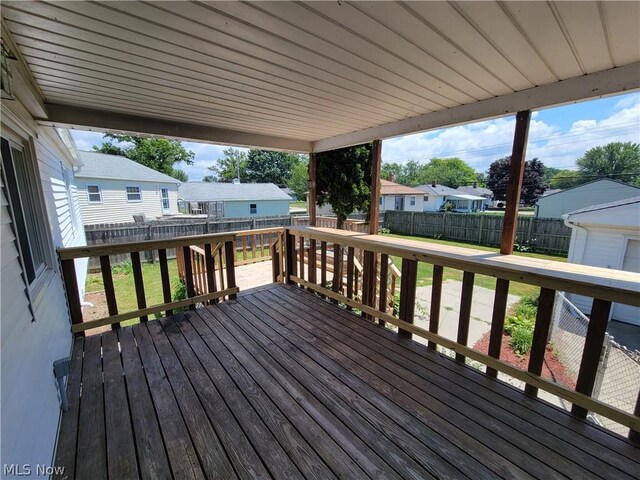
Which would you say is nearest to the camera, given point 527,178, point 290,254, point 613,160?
point 290,254

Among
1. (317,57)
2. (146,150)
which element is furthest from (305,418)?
(146,150)

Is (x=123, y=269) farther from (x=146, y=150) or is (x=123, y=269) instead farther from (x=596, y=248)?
(x=146, y=150)

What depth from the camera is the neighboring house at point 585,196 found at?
36.1 ft

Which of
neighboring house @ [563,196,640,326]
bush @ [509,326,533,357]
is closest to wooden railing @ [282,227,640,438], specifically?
bush @ [509,326,533,357]

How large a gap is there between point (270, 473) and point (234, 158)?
36.0 m

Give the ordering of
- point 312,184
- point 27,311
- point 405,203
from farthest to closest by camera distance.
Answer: point 405,203 → point 312,184 → point 27,311

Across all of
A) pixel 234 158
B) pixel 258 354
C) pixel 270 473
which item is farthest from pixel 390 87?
pixel 234 158

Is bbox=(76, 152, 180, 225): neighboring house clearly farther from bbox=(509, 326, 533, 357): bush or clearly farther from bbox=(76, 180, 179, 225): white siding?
bbox=(509, 326, 533, 357): bush

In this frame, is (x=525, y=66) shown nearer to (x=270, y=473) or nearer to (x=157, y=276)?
(x=270, y=473)

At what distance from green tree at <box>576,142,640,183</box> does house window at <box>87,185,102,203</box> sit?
125 feet

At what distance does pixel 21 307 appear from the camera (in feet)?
4.46

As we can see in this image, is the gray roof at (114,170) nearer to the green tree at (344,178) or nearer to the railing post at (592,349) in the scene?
the green tree at (344,178)

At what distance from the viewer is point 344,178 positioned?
27.2 ft

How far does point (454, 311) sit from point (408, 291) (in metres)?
4.07
